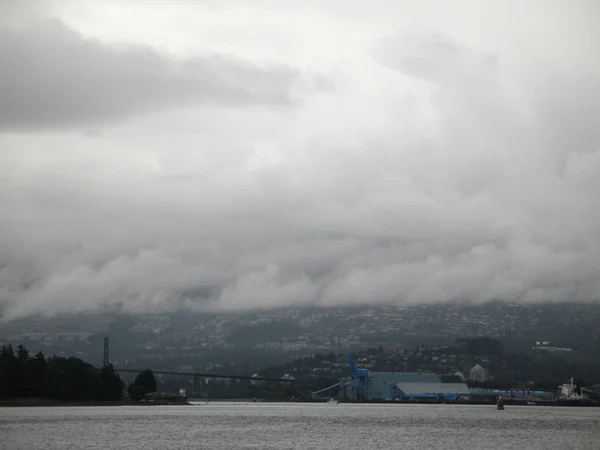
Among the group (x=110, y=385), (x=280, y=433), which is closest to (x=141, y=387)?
(x=110, y=385)

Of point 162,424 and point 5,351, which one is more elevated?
point 5,351

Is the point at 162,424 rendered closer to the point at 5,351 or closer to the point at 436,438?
the point at 436,438

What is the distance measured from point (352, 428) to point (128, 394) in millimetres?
99099

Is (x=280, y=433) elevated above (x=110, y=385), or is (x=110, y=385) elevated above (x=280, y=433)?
(x=110, y=385)

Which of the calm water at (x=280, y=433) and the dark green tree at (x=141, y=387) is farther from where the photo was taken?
the dark green tree at (x=141, y=387)

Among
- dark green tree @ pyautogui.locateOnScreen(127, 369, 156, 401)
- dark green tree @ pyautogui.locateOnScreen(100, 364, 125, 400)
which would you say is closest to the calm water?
dark green tree @ pyautogui.locateOnScreen(100, 364, 125, 400)

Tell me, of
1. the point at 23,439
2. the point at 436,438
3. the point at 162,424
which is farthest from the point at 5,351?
the point at 436,438

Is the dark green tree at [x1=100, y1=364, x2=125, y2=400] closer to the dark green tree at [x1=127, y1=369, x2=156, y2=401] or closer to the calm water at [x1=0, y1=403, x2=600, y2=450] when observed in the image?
the dark green tree at [x1=127, y1=369, x2=156, y2=401]

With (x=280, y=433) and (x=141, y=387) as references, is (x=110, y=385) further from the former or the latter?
(x=280, y=433)

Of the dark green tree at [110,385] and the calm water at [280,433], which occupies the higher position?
the dark green tree at [110,385]

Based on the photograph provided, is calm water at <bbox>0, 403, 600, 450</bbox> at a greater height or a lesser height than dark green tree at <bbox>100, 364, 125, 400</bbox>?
lesser

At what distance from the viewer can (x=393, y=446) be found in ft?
269

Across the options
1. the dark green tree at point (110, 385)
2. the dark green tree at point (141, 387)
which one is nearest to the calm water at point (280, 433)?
the dark green tree at point (110, 385)

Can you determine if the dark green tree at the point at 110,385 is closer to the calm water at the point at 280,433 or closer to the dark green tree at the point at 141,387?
the dark green tree at the point at 141,387
